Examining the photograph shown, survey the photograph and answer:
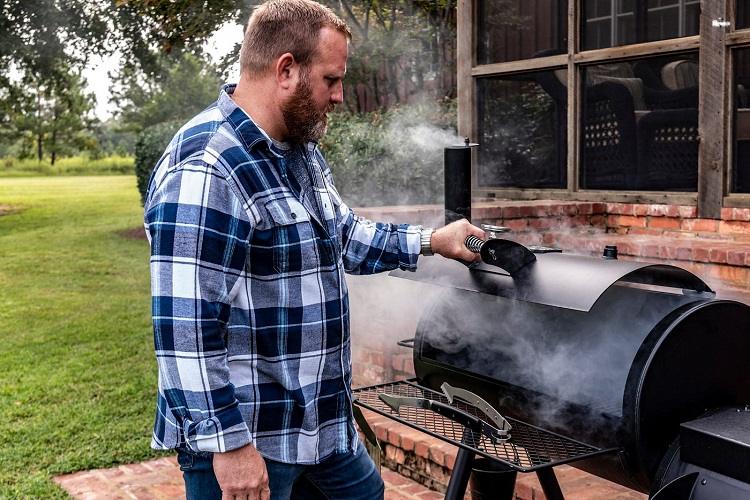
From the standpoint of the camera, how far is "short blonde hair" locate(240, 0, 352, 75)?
1969mm

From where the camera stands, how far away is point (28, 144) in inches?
582

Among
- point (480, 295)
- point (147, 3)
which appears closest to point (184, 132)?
point (480, 295)

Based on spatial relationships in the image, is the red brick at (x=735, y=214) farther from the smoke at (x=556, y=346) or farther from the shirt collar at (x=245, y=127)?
the shirt collar at (x=245, y=127)

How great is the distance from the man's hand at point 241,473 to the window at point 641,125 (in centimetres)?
287

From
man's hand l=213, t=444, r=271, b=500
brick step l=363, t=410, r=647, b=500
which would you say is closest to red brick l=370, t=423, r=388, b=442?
brick step l=363, t=410, r=647, b=500

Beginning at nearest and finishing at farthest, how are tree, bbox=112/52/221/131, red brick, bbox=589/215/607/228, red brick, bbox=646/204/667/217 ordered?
red brick, bbox=646/204/667/217
red brick, bbox=589/215/607/228
tree, bbox=112/52/221/131

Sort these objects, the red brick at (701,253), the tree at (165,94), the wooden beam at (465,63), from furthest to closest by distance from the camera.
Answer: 1. the tree at (165,94)
2. the wooden beam at (465,63)
3. the red brick at (701,253)

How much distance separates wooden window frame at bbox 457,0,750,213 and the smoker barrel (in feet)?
5.78

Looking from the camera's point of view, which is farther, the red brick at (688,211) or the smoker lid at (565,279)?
the red brick at (688,211)

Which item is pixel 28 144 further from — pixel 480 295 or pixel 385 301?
pixel 480 295

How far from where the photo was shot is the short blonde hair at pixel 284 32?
6.46 feet

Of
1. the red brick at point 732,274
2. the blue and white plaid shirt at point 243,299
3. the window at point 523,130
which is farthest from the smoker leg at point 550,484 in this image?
the window at point 523,130

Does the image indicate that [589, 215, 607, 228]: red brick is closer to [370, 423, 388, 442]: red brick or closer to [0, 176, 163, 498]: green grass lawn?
[370, 423, 388, 442]: red brick

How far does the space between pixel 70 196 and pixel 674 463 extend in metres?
17.6
